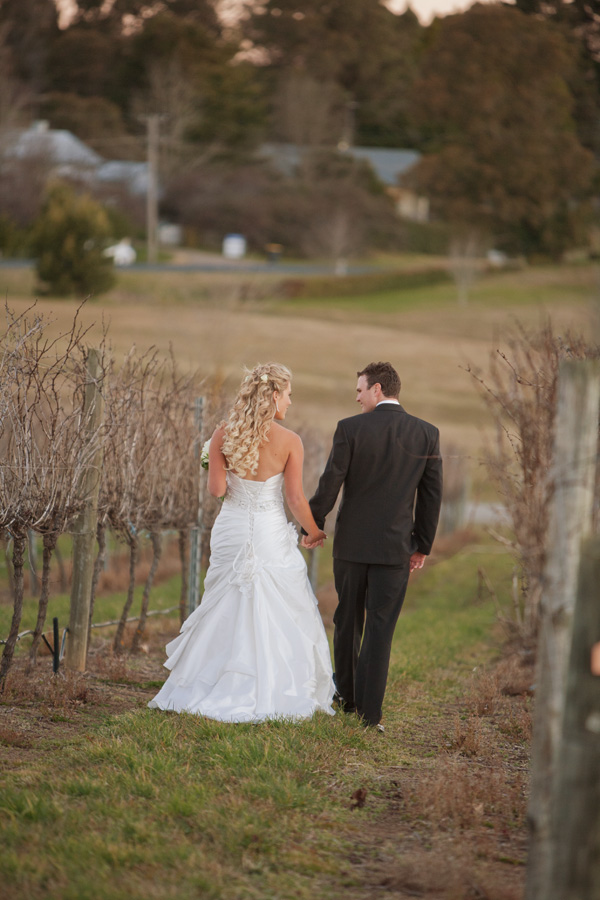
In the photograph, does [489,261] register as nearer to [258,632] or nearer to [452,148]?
[452,148]

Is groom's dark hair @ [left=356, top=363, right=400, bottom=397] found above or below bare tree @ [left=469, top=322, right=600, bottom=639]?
above

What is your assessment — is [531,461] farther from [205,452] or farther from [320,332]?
[320,332]

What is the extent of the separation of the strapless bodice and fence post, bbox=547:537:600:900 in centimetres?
313

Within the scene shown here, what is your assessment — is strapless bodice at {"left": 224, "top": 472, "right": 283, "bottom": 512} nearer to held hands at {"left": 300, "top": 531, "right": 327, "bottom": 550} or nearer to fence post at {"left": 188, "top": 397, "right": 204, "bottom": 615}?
held hands at {"left": 300, "top": 531, "right": 327, "bottom": 550}

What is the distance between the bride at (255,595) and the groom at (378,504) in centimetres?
28

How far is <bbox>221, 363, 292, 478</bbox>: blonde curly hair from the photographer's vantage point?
5.80 metres

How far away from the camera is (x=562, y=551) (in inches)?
132

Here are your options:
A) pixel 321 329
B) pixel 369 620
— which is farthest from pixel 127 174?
pixel 369 620

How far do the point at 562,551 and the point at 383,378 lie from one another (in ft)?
8.66

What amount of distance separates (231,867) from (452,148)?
66.0 m

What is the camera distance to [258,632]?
19.3 ft

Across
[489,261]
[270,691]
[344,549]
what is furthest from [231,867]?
[489,261]

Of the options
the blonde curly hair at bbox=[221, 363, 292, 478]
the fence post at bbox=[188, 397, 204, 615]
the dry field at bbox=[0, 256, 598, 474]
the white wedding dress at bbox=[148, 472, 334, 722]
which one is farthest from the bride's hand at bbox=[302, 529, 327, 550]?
the dry field at bbox=[0, 256, 598, 474]

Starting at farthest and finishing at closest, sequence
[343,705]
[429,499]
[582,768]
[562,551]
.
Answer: [343,705], [429,499], [562,551], [582,768]
